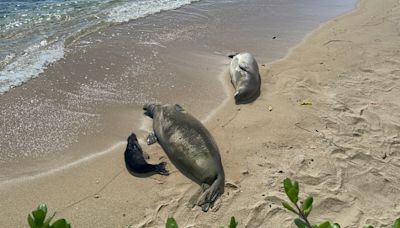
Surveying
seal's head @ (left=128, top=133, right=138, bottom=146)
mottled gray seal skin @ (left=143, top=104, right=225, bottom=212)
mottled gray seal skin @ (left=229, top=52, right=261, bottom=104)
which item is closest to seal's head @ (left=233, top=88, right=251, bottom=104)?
mottled gray seal skin @ (left=229, top=52, right=261, bottom=104)

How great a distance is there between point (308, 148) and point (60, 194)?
315 cm

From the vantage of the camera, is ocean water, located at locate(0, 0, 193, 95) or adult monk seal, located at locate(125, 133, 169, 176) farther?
ocean water, located at locate(0, 0, 193, 95)

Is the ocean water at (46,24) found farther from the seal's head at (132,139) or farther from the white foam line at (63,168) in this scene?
the seal's head at (132,139)

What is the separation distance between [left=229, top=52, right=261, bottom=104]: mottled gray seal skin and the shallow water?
29 centimetres

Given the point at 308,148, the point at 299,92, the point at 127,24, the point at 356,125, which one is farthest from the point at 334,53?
the point at 127,24

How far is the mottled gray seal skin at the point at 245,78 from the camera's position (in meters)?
7.27

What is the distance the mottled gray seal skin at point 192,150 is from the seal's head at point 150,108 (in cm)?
25

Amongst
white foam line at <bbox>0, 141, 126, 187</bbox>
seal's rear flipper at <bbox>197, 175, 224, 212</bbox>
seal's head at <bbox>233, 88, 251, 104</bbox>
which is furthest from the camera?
seal's head at <bbox>233, 88, 251, 104</bbox>

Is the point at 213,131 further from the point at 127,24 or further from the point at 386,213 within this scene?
the point at 127,24

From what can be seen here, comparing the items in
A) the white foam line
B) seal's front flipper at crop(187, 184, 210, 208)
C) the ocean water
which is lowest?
seal's front flipper at crop(187, 184, 210, 208)

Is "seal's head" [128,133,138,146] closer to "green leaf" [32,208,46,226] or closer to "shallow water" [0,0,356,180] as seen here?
"shallow water" [0,0,356,180]

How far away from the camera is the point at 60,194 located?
16.8 ft

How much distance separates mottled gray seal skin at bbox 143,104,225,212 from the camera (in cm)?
506

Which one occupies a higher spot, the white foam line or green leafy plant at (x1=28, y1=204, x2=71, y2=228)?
green leafy plant at (x1=28, y1=204, x2=71, y2=228)
